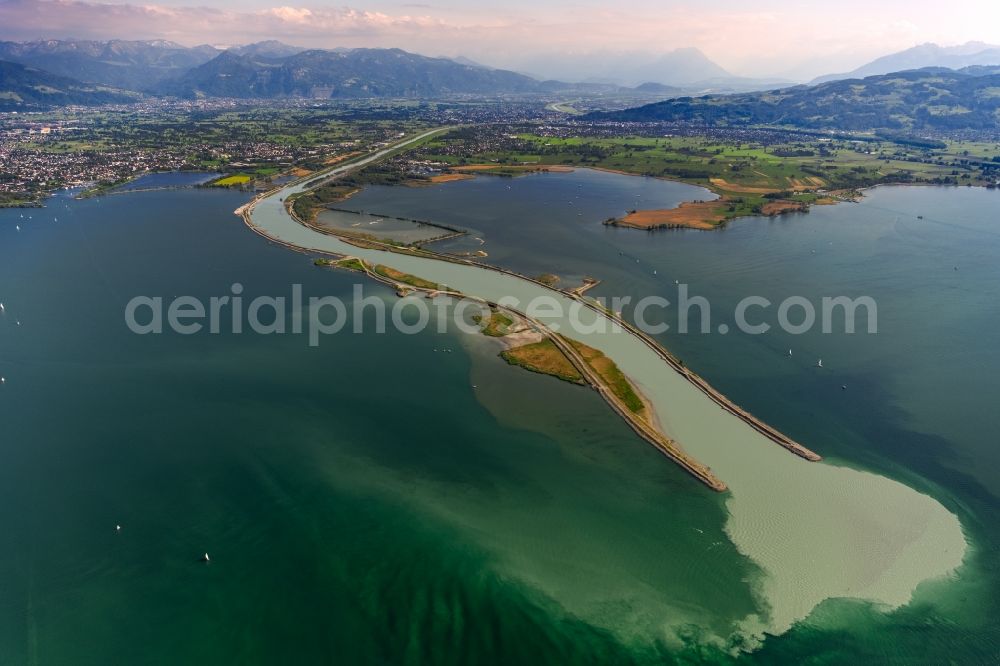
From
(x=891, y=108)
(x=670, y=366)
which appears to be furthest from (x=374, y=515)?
(x=891, y=108)

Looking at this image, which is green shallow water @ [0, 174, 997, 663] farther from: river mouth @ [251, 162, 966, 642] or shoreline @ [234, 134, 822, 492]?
shoreline @ [234, 134, 822, 492]

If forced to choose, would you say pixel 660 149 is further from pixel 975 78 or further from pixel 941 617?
pixel 975 78

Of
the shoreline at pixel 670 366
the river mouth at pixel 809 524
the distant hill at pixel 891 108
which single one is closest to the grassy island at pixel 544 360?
the shoreline at pixel 670 366

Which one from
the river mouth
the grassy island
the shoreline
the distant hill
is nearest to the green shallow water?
the river mouth

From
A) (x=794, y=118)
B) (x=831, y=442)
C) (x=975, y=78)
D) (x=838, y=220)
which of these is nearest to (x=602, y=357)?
(x=831, y=442)

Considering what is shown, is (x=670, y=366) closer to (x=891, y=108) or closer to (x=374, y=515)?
(x=374, y=515)

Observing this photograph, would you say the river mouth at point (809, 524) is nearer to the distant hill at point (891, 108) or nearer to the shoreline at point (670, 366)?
the shoreline at point (670, 366)
